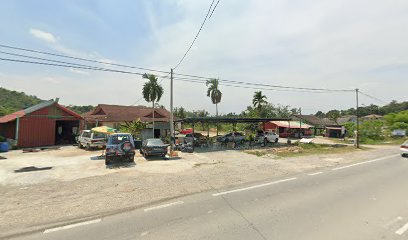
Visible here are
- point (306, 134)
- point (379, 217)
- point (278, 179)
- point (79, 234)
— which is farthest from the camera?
point (306, 134)

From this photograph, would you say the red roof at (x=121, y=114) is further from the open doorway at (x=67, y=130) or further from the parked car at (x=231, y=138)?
the parked car at (x=231, y=138)

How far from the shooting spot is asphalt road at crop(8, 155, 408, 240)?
216 inches

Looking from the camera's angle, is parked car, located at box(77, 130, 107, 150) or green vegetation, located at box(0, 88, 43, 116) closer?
parked car, located at box(77, 130, 107, 150)

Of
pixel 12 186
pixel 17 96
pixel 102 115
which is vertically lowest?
pixel 12 186

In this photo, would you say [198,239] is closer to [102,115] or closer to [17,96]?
[102,115]

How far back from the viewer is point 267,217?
6.49 meters

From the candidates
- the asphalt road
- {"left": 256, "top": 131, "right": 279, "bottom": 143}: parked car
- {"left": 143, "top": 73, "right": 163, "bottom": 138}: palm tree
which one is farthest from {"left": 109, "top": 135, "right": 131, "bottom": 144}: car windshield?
{"left": 143, "top": 73, "right": 163, "bottom": 138}: palm tree

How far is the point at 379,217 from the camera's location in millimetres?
A: 6539

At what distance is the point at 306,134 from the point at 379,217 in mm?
52640

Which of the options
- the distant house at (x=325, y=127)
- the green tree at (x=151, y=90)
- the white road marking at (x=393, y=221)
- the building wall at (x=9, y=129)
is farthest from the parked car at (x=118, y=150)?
the distant house at (x=325, y=127)

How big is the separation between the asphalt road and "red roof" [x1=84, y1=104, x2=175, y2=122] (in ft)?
108

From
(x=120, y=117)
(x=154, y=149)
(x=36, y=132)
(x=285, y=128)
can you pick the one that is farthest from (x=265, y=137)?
(x=36, y=132)

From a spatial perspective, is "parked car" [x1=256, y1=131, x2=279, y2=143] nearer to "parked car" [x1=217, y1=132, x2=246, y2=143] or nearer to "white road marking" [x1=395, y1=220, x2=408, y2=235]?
"parked car" [x1=217, y1=132, x2=246, y2=143]

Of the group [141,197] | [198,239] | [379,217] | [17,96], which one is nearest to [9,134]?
[141,197]
